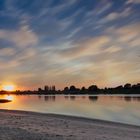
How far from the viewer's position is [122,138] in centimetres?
2228

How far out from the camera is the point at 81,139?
1992 centimetres

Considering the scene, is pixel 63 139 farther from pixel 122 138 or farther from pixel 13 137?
pixel 122 138

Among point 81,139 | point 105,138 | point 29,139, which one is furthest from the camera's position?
point 105,138

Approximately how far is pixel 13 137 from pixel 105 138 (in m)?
6.60

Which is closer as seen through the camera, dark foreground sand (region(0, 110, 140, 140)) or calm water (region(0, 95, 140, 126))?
dark foreground sand (region(0, 110, 140, 140))

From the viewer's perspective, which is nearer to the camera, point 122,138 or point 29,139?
point 29,139

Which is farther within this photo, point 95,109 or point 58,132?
point 95,109

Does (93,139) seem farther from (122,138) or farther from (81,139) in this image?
(122,138)

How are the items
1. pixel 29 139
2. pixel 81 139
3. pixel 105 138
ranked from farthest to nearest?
pixel 105 138, pixel 81 139, pixel 29 139

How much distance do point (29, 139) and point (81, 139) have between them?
3620 mm

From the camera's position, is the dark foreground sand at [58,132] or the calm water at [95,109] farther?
the calm water at [95,109]

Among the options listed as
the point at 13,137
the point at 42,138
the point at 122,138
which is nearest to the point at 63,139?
the point at 42,138

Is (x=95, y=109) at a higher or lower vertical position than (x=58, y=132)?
higher

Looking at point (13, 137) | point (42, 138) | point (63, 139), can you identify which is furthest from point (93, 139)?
point (13, 137)
